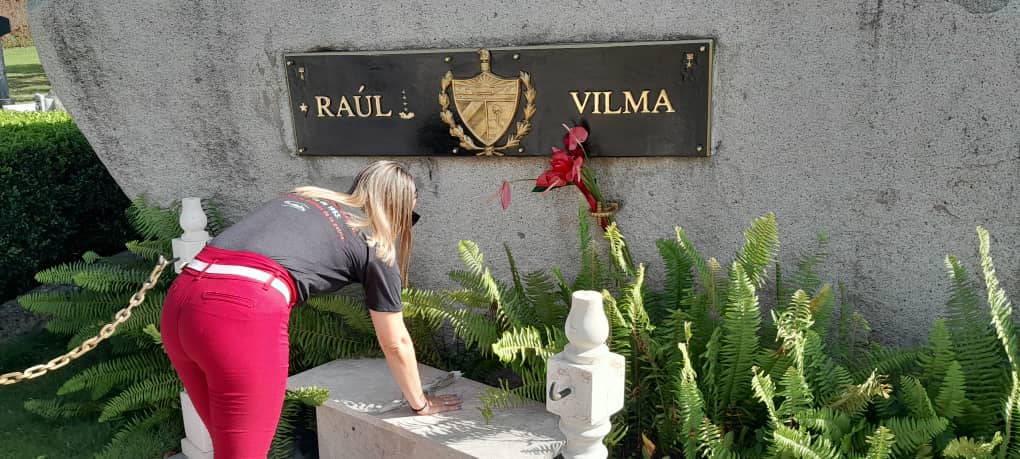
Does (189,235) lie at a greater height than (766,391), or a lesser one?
greater

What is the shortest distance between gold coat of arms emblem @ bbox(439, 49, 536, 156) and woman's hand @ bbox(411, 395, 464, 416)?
1279 millimetres

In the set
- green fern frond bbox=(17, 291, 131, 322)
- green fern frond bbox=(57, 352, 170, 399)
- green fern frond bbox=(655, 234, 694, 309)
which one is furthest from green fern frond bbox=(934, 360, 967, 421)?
green fern frond bbox=(17, 291, 131, 322)

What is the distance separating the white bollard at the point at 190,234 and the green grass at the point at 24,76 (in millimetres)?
17488

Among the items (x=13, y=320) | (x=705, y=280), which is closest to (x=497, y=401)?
(x=705, y=280)

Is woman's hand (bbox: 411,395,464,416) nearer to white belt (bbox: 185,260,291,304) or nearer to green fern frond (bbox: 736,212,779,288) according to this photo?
white belt (bbox: 185,260,291,304)

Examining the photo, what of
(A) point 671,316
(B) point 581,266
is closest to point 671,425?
(A) point 671,316

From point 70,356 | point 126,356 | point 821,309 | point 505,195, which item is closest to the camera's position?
point 70,356

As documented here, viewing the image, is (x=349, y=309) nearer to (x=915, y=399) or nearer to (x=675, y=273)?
(x=675, y=273)

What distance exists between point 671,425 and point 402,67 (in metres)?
2.24

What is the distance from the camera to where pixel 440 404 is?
3.39 meters

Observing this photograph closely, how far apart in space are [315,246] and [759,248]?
187 centimetres

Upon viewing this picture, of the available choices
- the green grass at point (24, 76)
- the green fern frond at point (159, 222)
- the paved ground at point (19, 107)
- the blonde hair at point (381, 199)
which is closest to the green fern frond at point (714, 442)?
the blonde hair at point (381, 199)

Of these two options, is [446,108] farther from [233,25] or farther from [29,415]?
[29,415]

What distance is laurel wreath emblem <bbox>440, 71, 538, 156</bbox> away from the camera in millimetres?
3822
